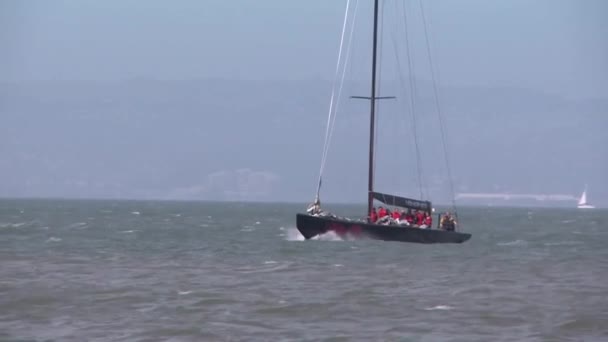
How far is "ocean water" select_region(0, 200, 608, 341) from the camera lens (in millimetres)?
24531

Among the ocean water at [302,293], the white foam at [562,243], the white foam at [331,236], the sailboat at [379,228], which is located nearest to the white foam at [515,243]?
the white foam at [562,243]

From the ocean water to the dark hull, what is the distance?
51 cm

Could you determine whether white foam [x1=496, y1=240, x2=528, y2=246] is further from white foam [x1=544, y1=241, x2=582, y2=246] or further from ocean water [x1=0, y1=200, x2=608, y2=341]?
ocean water [x1=0, y1=200, x2=608, y2=341]

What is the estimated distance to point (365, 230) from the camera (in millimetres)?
51719

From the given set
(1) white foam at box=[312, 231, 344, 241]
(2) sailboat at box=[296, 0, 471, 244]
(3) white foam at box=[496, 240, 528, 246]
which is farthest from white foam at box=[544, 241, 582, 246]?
(1) white foam at box=[312, 231, 344, 241]

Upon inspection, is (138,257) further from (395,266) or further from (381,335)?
(381,335)

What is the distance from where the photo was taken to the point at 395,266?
40.2m

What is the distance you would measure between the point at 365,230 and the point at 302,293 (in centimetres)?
2107

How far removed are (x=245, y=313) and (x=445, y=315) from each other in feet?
14.1

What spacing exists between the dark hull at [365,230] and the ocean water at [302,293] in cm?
51

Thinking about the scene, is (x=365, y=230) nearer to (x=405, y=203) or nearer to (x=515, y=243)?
(x=405, y=203)

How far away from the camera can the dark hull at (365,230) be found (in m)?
51.5

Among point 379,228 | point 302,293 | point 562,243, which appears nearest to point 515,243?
point 562,243

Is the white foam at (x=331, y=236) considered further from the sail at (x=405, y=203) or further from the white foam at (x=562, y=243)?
the white foam at (x=562, y=243)
